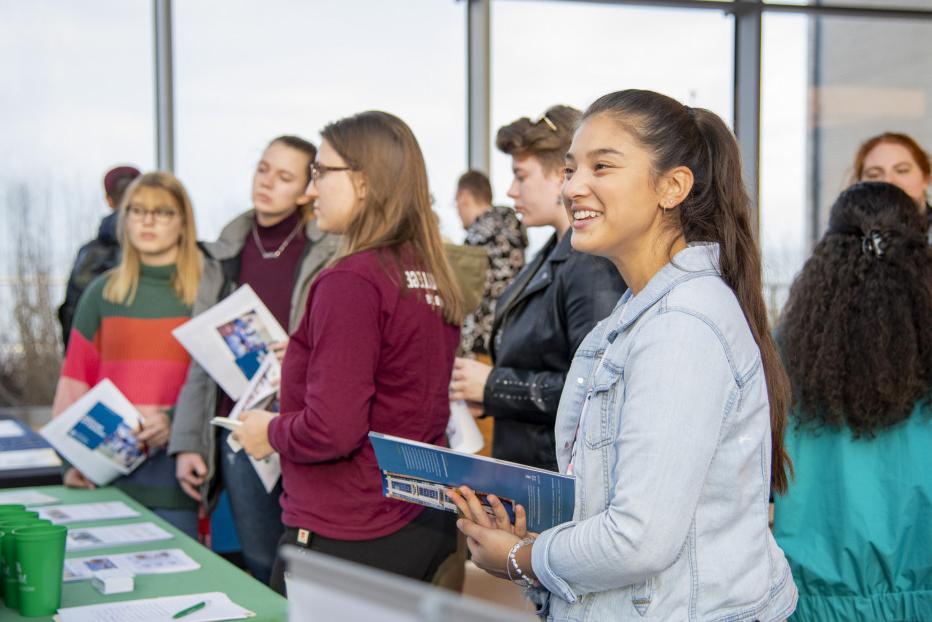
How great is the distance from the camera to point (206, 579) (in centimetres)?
182

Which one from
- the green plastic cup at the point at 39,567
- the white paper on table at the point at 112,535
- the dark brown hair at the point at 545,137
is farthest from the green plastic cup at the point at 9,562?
the dark brown hair at the point at 545,137

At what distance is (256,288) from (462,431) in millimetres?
Answer: 880

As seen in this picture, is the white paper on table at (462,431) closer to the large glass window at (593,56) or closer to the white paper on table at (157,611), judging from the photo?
the white paper on table at (157,611)

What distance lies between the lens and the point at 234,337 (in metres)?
2.51

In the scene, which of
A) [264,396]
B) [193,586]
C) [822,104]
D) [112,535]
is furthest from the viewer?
[822,104]

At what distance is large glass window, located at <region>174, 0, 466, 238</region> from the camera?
18.6 ft

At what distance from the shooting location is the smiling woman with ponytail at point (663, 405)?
1.09m

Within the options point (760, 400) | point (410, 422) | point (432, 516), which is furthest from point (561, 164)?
point (760, 400)

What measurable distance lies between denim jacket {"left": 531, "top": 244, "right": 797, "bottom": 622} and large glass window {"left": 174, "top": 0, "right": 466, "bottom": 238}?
4344 mm

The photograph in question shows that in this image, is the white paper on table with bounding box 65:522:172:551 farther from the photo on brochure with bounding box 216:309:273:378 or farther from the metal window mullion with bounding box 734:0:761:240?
the metal window mullion with bounding box 734:0:761:240

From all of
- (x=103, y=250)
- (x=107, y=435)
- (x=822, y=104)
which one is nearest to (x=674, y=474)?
(x=107, y=435)

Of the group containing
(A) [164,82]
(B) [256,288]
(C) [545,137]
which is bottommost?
(B) [256,288]

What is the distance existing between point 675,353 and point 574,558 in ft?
0.89

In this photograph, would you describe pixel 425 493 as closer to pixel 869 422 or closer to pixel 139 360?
pixel 869 422
